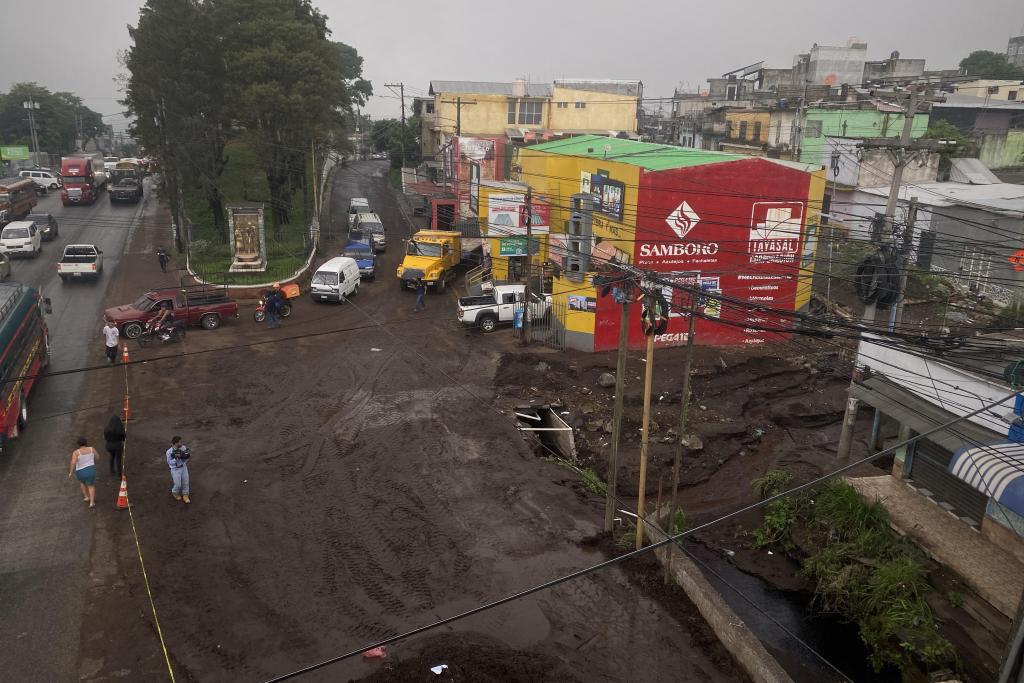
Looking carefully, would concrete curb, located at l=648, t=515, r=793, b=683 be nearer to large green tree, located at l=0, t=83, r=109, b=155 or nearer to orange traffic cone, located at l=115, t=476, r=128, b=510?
orange traffic cone, located at l=115, t=476, r=128, b=510

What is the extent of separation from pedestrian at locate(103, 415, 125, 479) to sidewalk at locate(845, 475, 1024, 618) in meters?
15.3

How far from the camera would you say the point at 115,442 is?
14.9 m

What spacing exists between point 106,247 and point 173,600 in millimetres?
34105

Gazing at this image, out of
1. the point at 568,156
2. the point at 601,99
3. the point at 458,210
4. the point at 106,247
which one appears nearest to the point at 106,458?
the point at 568,156

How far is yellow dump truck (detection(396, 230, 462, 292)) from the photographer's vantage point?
32.8 meters

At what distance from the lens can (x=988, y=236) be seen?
3077 cm

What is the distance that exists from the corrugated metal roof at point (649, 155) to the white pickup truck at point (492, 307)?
617 cm

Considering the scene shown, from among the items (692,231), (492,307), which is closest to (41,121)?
(492,307)

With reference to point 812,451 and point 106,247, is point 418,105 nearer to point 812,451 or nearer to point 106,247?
point 106,247

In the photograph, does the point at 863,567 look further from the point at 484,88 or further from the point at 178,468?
the point at 484,88

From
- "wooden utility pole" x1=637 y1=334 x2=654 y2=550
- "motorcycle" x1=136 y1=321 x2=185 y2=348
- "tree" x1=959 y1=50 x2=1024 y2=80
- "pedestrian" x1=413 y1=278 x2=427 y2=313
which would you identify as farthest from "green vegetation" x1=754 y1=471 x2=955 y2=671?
"tree" x1=959 y1=50 x2=1024 y2=80

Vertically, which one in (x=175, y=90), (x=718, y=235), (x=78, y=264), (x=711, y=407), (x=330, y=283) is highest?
(x=175, y=90)

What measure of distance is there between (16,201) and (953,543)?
49.1 m

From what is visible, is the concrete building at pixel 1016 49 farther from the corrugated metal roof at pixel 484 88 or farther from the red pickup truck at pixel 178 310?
the red pickup truck at pixel 178 310
